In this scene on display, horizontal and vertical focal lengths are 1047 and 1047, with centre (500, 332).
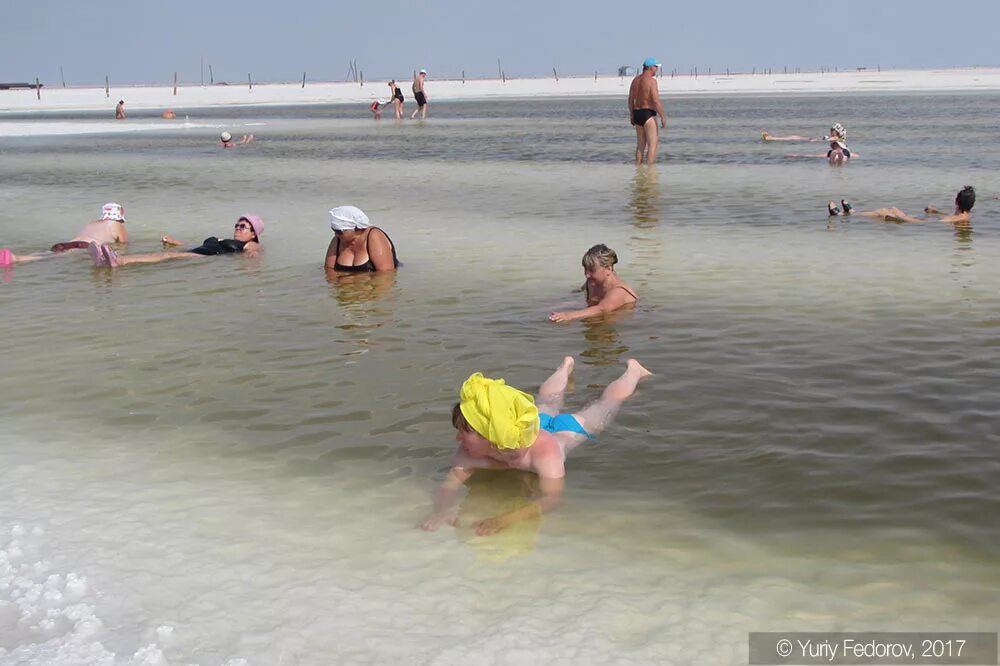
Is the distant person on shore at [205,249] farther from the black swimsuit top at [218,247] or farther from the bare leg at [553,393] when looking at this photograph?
the bare leg at [553,393]

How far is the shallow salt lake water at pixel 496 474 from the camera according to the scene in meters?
4.34

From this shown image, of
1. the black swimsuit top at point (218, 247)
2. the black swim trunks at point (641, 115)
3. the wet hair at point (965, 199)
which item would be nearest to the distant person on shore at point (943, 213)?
the wet hair at point (965, 199)

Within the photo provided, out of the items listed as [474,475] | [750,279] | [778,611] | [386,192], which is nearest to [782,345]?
[750,279]

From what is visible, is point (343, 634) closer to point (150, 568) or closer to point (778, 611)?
point (150, 568)

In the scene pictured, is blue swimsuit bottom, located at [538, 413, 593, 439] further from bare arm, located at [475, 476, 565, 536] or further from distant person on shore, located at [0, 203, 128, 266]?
distant person on shore, located at [0, 203, 128, 266]

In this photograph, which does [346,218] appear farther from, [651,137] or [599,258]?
[651,137]

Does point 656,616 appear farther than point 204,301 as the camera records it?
No

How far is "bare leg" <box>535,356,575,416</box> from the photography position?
21.9 feet

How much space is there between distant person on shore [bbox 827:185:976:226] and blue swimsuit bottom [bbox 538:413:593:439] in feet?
29.0

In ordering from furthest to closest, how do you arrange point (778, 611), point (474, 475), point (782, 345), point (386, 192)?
point (386, 192) → point (782, 345) → point (474, 475) → point (778, 611)

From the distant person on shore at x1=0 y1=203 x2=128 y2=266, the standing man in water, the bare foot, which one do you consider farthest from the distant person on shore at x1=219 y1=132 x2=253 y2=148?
the bare foot

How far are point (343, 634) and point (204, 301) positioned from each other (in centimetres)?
653

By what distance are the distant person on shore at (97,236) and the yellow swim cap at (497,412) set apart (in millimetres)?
8639

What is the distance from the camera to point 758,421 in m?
6.43
